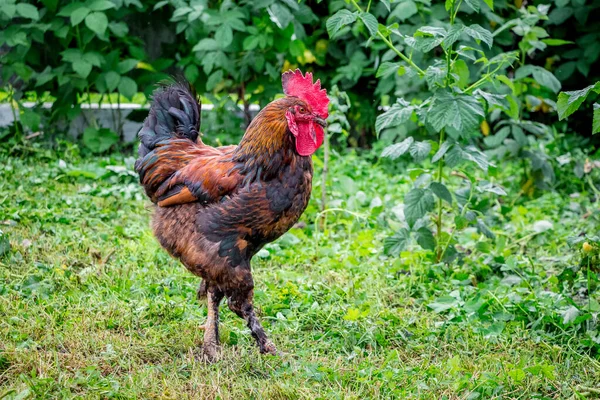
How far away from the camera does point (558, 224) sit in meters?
5.32

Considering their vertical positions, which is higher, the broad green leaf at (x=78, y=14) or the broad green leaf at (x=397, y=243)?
the broad green leaf at (x=78, y=14)

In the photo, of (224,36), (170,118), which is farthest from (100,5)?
(170,118)

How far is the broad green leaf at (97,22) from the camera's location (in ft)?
20.2

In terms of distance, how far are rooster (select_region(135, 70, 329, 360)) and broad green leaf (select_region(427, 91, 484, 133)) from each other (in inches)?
34.8

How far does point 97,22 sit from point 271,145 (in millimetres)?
3806

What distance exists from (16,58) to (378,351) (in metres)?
4.98

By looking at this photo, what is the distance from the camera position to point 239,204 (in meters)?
3.13

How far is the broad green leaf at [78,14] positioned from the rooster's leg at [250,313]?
13.0ft

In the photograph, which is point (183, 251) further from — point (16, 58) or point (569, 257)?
point (16, 58)

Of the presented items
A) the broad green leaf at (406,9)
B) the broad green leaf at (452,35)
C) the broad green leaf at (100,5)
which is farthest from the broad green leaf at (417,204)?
the broad green leaf at (100,5)

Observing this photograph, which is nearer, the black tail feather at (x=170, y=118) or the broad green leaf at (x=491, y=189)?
the black tail feather at (x=170, y=118)

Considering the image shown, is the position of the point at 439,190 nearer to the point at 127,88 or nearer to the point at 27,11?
the point at 127,88

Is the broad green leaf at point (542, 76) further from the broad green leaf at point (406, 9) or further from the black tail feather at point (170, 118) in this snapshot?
the black tail feather at point (170, 118)

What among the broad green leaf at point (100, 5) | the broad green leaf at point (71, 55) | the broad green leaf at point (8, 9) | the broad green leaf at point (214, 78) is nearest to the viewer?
the broad green leaf at point (8, 9)
